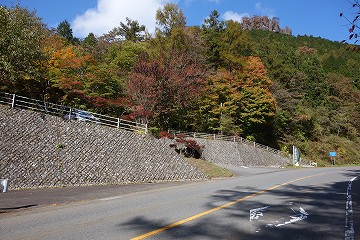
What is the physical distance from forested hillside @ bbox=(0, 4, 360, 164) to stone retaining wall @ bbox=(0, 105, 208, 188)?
135 inches

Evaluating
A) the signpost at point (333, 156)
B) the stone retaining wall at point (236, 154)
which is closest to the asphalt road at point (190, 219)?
the stone retaining wall at point (236, 154)

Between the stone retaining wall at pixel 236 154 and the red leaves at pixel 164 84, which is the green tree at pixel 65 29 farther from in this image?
the stone retaining wall at pixel 236 154

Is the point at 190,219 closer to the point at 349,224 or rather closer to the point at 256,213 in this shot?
the point at 256,213

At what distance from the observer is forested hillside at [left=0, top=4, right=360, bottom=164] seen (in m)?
23.1

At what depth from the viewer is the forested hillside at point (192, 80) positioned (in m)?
23.1

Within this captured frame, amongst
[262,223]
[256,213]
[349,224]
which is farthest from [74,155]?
[349,224]

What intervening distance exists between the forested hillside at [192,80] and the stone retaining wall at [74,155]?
343 centimetres

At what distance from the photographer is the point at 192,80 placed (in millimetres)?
28938

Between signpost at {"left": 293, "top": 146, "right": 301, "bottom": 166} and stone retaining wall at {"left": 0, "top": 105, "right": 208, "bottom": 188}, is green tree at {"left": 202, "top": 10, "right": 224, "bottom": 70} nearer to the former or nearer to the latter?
signpost at {"left": 293, "top": 146, "right": 301, "bottom": 166}

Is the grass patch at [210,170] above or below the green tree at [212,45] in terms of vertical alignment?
below

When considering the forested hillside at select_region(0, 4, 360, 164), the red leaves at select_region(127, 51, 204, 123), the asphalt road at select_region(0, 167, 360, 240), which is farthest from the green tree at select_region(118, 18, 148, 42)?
the asphalt road at select_region(0, 167, 360, 240)

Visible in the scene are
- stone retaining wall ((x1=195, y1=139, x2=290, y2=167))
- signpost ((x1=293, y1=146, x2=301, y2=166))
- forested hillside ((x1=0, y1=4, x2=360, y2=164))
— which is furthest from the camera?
signpost ((x1=293, y1=146, x2=301, y2=166))

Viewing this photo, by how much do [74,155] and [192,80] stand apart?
15.4 m

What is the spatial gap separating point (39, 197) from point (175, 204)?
17.5ft
